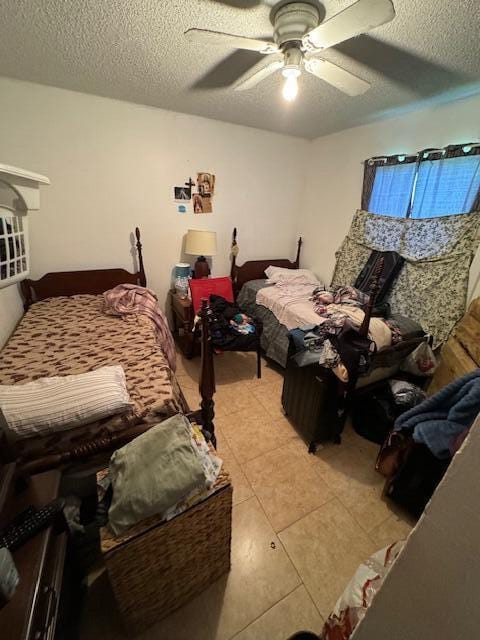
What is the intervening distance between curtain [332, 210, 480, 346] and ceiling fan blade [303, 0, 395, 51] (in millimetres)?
1724

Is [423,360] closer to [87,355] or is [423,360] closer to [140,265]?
[87,355]

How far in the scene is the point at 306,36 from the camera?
109cm

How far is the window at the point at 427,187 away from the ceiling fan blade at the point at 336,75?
121cm

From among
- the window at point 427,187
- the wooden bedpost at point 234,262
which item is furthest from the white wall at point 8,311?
the window at point 427,187

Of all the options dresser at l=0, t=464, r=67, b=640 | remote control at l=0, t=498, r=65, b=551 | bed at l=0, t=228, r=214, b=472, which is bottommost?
dresser at l=0, t=464, r=67, b=640

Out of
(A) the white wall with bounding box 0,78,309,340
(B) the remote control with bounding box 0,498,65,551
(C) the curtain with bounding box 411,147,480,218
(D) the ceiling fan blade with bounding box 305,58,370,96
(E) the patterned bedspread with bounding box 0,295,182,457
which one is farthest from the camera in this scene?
(A) the white wall with bounding box 0,78,309,340

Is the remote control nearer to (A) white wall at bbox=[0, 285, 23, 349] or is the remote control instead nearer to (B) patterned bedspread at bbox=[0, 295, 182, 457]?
(B) patterned bedspread at bbox=[0, 295, 182, 457]

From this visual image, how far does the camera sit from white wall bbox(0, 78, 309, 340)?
214 centimetres

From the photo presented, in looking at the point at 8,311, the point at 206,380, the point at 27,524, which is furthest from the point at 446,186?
the point at 8,311

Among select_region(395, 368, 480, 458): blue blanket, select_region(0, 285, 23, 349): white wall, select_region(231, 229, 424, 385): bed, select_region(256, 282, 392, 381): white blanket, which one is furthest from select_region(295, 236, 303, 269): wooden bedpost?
select_region(0, 285, 23, 349): white wall

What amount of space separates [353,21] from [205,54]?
3.16ft

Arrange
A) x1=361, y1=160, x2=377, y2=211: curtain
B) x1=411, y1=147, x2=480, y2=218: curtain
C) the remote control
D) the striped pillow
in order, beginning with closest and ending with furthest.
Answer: the remote control → the striped pillow → x1=411, y1=147, x2=480, y2=218: curtain → x1=361, y1=160, x2=377, y2=211: curtain

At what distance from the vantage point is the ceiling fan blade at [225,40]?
3.43 ft

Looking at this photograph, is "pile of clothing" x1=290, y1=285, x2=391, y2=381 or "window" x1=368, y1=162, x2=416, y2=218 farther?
"window" x1=368, y1=162, x2=416, y2=218
